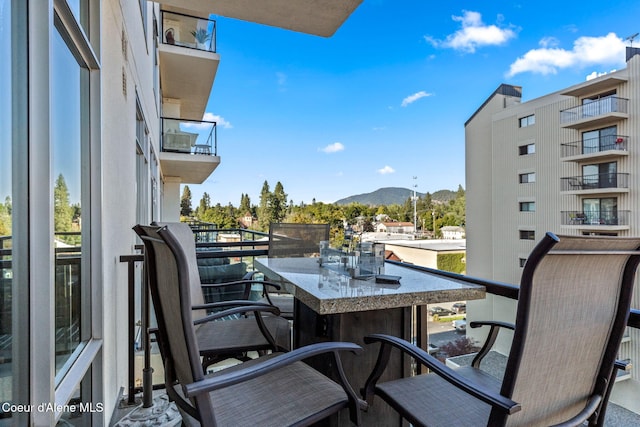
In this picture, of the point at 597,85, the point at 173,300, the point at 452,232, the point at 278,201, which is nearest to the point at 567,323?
the point at 173,300

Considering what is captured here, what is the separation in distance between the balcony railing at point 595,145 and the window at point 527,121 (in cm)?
155

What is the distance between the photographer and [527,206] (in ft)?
49.6

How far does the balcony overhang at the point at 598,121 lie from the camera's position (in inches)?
475

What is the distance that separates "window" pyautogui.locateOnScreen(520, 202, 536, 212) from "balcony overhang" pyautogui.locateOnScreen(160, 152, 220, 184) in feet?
42.8

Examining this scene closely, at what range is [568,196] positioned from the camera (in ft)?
45.0

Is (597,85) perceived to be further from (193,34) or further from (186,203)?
(186,203)

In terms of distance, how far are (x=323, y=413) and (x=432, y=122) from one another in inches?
1229

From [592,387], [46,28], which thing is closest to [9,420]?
[46,28]

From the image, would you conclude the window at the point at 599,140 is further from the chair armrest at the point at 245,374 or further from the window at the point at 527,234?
the chair armrest at the point at 245,374

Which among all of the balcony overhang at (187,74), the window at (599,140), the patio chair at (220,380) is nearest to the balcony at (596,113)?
the window at (599,140)

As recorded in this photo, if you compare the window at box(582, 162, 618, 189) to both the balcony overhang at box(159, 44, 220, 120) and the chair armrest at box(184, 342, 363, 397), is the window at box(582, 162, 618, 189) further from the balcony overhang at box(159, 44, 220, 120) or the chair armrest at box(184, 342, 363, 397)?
the chair armrest at box(184, 342, 363, 397)

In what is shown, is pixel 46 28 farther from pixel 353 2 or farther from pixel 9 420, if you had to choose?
pixel 353 2

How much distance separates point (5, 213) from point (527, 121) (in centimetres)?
1716

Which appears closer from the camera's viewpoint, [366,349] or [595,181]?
[366,349]
